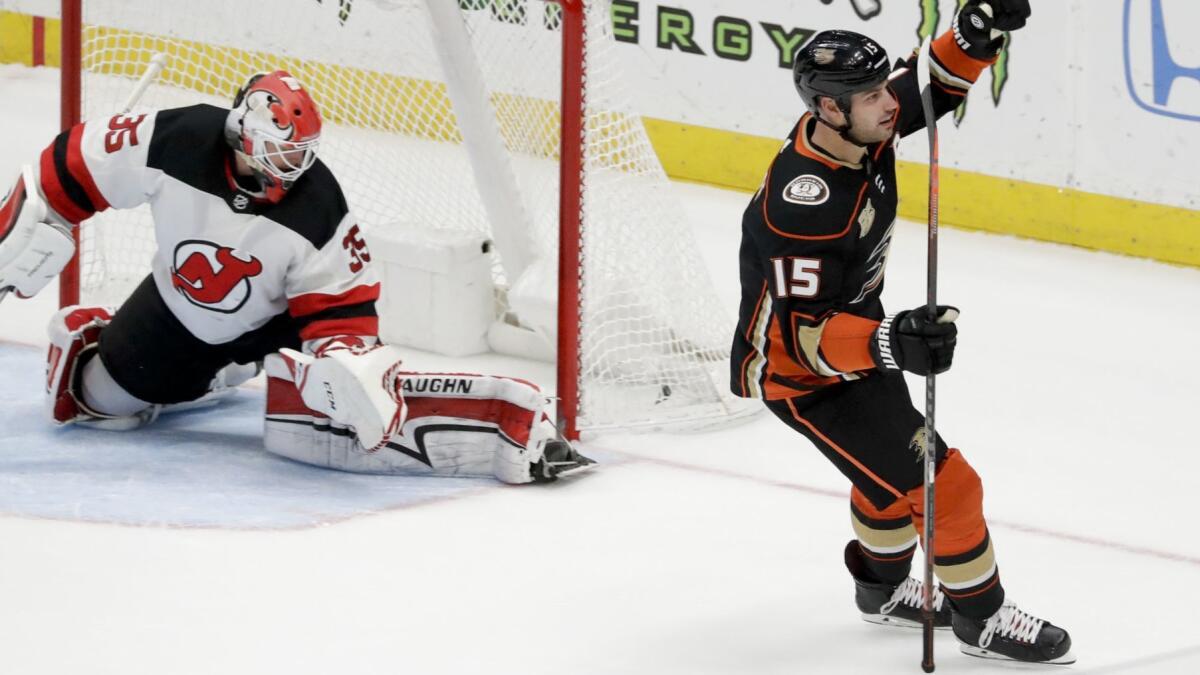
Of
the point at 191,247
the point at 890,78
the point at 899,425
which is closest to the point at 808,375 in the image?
the point at 899,425

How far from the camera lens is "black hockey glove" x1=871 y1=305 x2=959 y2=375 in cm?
316

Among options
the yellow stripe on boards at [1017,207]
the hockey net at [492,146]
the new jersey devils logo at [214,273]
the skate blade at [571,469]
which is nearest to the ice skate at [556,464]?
the skate blade at [571,469]

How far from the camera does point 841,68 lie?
10.9 ft

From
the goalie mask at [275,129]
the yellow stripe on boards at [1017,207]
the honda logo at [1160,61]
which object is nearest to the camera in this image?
the goalie mask at [275,129]

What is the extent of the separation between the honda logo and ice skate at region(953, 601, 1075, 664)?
301cm

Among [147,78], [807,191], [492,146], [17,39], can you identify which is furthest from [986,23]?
[17,39]

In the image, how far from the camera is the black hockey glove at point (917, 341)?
3164mm

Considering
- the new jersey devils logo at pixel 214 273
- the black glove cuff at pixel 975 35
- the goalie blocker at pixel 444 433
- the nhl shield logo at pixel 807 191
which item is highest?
the black glove cuff at pixel 975 35

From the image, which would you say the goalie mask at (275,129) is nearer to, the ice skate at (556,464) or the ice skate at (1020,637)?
the ice skate at (556,464)

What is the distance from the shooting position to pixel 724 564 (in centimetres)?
405

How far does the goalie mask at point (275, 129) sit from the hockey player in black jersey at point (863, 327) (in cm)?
119

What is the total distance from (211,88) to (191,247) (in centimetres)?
193

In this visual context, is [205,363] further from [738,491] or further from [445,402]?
[738,491]

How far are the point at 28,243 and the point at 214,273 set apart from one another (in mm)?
412
